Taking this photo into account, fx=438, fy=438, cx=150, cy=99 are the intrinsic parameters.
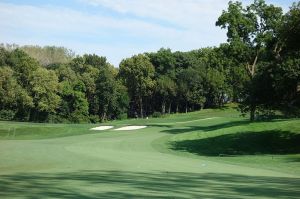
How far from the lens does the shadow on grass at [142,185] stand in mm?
9367

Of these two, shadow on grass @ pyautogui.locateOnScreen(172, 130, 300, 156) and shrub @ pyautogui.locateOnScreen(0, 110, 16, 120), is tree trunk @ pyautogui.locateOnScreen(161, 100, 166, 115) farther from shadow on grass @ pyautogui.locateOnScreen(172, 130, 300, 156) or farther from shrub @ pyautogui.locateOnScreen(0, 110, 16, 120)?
shadow on grass @ pyautogui.locateOnScreen(172, 130, 300, 156)

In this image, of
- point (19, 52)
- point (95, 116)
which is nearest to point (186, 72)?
point (95, 116)

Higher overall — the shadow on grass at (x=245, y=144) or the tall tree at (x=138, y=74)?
the tall tree at (x=138, y=74)

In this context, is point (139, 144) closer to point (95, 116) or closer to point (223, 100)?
point (95, 116)

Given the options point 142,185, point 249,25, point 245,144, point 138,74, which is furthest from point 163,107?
point 142,185

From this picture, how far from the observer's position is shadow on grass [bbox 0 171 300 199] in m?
9.37

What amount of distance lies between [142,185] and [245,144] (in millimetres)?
20341

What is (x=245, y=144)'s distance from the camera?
29906 millimetres

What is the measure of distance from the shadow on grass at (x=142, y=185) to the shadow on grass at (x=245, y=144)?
14.2 m

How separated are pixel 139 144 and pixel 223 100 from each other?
261ft

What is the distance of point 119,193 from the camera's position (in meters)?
9.37

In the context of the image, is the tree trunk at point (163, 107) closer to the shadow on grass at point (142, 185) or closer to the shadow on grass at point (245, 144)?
the shadow on grass at point (245, 144)

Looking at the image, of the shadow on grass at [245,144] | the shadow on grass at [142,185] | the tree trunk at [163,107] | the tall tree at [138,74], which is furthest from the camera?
the tree trunk at [163,107]

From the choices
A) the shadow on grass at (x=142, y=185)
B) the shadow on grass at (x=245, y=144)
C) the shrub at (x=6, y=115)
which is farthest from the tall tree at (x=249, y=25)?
the shrub at (x=6, y=115)
